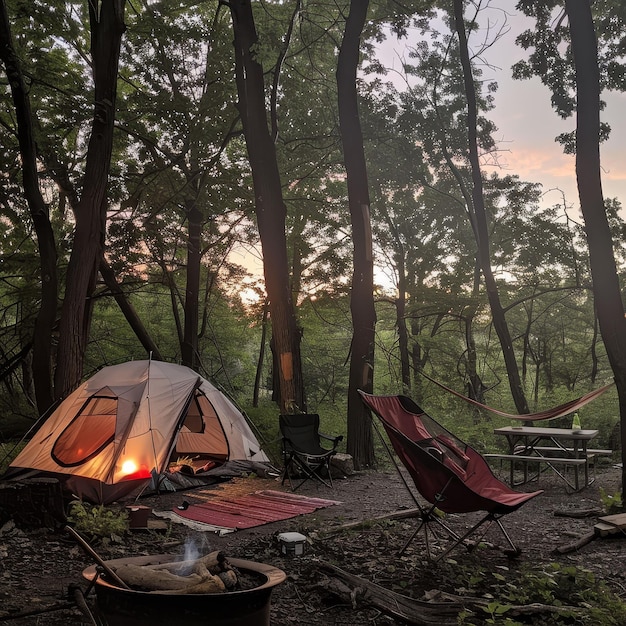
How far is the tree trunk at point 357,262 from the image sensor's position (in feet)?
28.2

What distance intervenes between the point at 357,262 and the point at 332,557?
17.3 feet

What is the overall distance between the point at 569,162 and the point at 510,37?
2.94 meters

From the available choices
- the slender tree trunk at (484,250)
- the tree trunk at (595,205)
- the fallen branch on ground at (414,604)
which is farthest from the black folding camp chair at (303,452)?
the slender tree trunk at (484,250)

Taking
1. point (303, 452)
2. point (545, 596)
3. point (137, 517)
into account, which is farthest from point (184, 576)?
point (303, 452)

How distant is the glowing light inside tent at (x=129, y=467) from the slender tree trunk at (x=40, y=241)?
277 cm

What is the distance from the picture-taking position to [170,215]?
12852mm

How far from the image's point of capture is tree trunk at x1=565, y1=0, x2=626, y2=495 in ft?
17.9

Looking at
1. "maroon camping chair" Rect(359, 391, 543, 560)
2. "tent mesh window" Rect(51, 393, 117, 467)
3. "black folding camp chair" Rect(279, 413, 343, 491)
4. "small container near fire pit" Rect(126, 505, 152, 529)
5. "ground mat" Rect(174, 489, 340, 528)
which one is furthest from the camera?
"black folding camp chair" Rect(279, 413, 343, 491)

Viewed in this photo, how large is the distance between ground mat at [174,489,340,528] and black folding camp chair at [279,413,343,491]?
0.60 meters

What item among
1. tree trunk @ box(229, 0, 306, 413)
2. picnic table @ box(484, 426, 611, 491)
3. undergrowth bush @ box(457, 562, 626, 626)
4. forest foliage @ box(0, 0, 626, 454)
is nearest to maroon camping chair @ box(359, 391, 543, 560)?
undergrowth bush @ box(457, 562, 626, 626)

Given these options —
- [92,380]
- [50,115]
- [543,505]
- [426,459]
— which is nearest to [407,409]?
[426,459]

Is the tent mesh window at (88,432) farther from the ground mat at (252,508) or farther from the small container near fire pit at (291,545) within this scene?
the small container near fire pit at (291,545)

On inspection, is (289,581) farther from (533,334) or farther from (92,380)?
(533,334)

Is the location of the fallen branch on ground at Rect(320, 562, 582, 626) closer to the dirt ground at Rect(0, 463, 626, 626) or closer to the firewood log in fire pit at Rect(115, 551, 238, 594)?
the dirt ground at Rect(0, 463, 626, 626)
